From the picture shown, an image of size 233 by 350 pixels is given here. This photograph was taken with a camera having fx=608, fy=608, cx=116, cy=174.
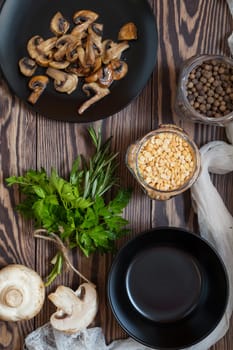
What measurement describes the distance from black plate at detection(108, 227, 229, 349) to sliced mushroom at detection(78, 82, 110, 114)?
0.98ft

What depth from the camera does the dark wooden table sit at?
1.28m

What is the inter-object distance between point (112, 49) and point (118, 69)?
0.04 meters

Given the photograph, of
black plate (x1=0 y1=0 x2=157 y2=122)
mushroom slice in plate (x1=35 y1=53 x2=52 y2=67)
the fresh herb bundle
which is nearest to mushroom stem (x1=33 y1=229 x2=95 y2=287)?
the fresh herb bundle

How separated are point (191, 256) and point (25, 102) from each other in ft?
1.55

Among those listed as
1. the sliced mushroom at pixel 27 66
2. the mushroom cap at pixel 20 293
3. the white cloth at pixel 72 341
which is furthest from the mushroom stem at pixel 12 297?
the sliced mushroom at pixel 27 66

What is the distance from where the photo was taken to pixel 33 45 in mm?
1240

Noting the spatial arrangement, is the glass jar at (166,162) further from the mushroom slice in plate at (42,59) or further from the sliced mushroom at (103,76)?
the mushroom slice in plate at (42,59)

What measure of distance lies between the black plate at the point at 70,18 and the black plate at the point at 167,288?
297mm

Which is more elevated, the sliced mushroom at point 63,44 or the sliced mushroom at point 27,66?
the sliced mushroom at point 63,44

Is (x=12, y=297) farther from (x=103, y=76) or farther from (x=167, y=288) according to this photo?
(x=103, y=76)

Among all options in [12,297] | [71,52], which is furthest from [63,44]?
[12,297]

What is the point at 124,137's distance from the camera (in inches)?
50.9

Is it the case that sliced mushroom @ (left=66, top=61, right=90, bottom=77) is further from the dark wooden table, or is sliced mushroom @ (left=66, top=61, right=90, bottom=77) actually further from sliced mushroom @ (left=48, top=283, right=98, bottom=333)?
sliced mushroom @ (left=48, top=283, right=98, bottom=333)

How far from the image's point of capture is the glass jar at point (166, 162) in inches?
47.0
